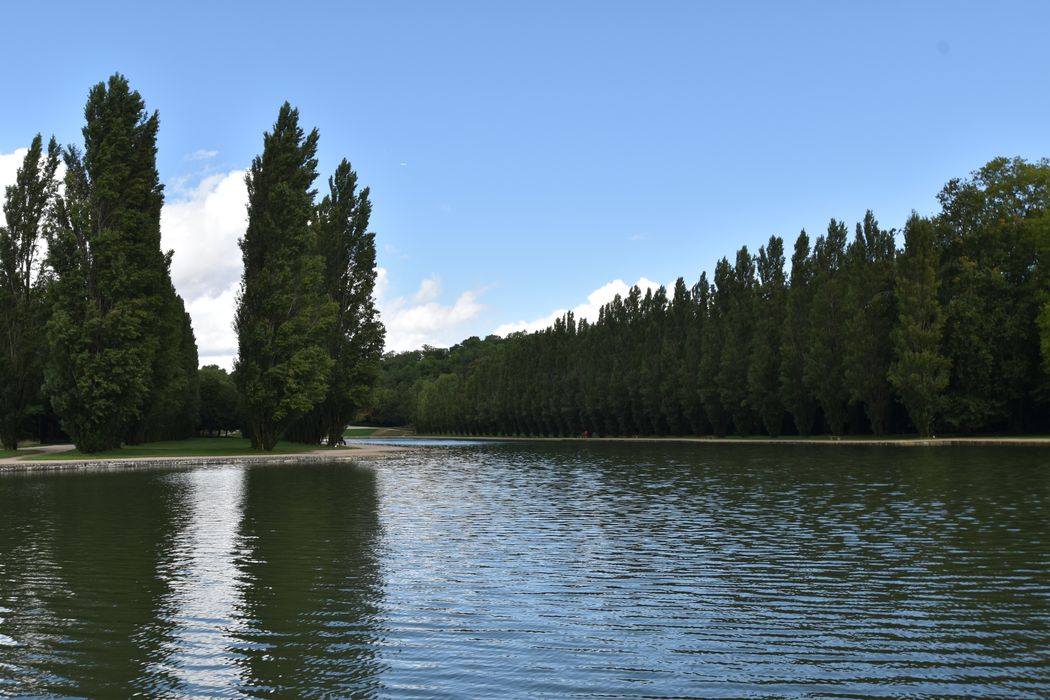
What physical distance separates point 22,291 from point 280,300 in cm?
1755

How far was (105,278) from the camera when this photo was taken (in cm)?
5103

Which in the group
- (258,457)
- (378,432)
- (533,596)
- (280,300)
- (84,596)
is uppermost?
(280,300)

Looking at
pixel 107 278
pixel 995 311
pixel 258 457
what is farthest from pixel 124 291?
pixel 995 311

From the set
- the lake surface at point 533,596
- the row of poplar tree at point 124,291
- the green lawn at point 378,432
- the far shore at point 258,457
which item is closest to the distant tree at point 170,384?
the row of poplar tree at point 124,291

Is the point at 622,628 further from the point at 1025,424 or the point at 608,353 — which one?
the point at 608,353

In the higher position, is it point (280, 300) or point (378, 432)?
point (280, 300)

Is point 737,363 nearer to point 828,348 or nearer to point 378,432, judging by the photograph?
point 828,348

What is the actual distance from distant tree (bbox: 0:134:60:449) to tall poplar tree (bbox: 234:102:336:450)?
13.0 metres

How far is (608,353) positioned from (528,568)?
97667 mm

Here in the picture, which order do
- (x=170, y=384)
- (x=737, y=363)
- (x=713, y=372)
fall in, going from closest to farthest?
(x=170, y=384) < (x=737, y=363) < (x=713, y=372)

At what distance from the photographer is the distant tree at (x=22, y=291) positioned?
56.1m

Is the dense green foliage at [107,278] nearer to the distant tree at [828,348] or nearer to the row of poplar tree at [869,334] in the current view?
the row of poplar tree at [869,334]

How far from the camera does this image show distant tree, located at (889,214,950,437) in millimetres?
63250

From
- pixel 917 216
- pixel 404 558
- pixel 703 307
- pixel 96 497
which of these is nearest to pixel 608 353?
pixel 703 307
